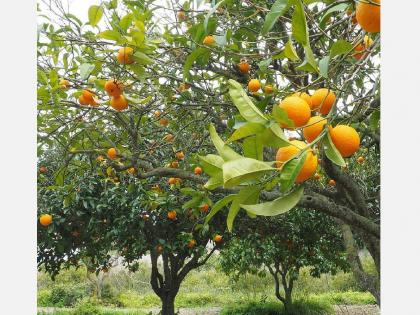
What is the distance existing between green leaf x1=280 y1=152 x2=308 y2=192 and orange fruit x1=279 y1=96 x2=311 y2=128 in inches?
4.3

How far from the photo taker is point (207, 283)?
42.0 feet

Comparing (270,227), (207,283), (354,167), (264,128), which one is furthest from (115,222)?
(207,283)

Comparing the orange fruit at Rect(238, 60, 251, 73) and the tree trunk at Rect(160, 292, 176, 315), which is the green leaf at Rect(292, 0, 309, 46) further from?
the tree trunk at Rect(160, 292, 176, 315)

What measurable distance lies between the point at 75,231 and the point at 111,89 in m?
3.21

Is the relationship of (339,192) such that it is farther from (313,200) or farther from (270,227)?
(270,227)

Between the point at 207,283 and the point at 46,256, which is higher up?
the point at 46,256

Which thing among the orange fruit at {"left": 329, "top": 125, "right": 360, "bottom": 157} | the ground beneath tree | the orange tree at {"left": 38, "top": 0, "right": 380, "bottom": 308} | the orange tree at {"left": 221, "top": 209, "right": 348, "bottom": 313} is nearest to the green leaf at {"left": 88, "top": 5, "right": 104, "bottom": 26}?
the orange tree at {"left": 38, "top": 0, "right": 380, "bottom": 308}

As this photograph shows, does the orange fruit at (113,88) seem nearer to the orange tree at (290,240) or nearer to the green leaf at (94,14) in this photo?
the green leaf at (94,14)

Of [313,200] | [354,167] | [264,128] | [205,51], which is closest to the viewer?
[264,128]

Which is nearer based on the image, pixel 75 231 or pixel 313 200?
pixel 313 200

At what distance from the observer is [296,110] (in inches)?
25.0

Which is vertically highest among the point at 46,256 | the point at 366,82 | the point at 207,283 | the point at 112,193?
the point at 366,82

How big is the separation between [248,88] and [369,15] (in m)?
1.02

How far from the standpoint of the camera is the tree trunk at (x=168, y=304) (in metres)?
5.85
